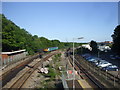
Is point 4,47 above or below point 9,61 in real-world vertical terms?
above

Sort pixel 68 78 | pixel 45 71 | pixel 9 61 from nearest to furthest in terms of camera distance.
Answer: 1. pixel 68 78
2. pixel 45 71
3. pixel 9 61

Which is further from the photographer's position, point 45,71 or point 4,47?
point 4,47

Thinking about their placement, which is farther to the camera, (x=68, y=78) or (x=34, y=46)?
(x=34, y=46)

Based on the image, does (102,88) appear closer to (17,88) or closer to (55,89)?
(55,89)

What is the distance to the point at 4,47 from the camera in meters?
32.9

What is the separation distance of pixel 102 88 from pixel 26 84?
27.4 ft

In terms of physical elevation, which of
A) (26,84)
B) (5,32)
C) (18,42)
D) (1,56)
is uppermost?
(5,32)

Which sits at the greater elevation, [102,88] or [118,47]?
→ [118,47]

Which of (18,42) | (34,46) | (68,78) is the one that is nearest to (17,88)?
(68,78)

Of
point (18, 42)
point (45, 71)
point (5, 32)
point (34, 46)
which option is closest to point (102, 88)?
point (45, 71)

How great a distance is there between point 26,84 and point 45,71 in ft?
18.6

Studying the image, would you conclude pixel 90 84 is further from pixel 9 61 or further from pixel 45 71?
pixel 9 61

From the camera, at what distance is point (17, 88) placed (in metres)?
13.4

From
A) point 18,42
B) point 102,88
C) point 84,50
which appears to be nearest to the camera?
point 102,88
